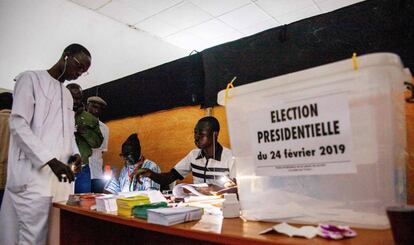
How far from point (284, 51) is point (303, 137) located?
1.55 m

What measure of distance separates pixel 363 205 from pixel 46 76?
175 cm

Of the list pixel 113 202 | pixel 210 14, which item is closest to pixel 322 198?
pixel 113 202

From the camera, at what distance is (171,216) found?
2.71 feet

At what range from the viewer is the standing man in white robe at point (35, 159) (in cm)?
146

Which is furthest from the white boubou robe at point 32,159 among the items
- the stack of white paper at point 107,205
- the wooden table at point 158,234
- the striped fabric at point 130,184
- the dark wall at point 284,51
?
the dark wall at point 284,51

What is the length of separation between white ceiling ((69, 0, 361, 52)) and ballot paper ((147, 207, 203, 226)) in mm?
3520

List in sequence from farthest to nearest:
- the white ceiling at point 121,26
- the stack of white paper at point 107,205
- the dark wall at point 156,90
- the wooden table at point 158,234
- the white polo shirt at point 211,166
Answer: the white ceiling at point 121,26 < the dark wall at point 156,90 < the white polo shirt at point 211,166 < the stack of white paper at point 107,205 < the wooden table at point 158,234

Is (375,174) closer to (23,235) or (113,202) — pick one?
(113,202)

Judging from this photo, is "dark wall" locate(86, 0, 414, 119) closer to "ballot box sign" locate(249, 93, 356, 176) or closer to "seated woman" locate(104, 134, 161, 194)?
"seated woman" locate(104, 134, 161, 194)

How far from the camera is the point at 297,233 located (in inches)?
24.8

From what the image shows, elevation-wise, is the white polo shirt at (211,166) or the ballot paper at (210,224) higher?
the white polo shirt at (211,166)

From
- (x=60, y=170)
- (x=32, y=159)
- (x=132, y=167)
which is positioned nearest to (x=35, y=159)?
(x=32, y=159)

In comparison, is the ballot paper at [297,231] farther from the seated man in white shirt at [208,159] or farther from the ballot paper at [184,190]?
the seated man in white shirt at [208,159]

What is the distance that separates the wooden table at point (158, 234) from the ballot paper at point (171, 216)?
0.05ft
